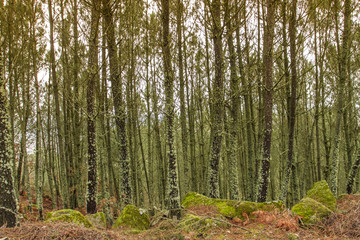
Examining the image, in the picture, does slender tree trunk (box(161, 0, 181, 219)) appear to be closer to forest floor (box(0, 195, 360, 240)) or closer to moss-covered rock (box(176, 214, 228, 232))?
A: forest floor (box(0, 195, 360, 240))

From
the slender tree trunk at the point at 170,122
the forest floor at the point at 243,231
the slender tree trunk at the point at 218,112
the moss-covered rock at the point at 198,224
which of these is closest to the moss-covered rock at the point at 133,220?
the forest floor at the point at 243,231

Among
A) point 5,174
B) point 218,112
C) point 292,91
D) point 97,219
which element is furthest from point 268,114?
point 5,174

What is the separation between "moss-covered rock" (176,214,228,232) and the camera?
467 cm

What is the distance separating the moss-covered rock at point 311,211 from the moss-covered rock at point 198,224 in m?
1.73

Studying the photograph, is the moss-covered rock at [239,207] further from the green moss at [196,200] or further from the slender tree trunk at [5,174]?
the slender tree trunk at [5,174]

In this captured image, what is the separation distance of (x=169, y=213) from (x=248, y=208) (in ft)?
6.78

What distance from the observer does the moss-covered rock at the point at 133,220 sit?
5645 mm

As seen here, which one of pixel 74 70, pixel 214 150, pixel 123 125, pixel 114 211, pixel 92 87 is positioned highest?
pixel 74 70

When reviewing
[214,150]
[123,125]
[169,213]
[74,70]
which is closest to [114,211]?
[123,125]

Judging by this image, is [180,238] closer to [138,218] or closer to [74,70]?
[138,218]

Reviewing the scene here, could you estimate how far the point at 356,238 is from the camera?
379 cm

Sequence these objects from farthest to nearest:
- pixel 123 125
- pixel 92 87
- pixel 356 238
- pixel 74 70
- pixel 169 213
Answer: pixel 74 70 → pixel 123 125 → pixel 92 87 → pixel 169 213 → pixel 356 238

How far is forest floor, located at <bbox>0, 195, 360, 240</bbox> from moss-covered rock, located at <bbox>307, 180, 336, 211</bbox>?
3.52ft

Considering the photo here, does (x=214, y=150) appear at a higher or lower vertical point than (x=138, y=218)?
higher
